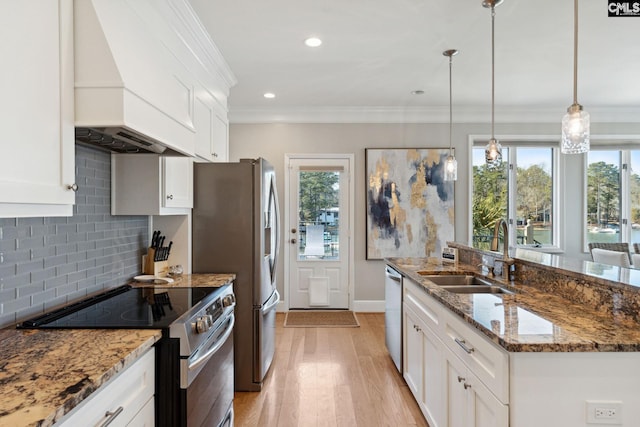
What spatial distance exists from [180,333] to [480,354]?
121 centimetres

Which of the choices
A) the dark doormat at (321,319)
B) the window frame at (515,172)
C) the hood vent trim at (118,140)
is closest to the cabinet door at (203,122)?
the hood vent trim at (118,140)

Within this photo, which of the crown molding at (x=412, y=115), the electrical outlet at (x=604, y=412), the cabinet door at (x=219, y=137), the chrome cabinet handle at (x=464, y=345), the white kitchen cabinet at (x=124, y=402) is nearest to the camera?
the white kitchen cabinet at (x=124, y=402)

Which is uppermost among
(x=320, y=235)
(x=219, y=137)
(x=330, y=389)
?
(x=219, y=137)

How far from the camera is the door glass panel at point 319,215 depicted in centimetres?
492

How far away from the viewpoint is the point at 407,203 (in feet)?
16.0

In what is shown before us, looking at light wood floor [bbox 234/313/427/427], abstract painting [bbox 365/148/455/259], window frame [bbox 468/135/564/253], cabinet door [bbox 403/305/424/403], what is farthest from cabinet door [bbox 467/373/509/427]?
window frame [bbox 468/135/564/253]

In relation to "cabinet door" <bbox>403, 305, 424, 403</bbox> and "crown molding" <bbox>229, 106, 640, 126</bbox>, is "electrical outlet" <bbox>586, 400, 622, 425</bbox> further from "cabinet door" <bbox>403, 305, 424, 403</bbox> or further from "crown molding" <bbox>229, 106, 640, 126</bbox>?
"crown molding" <bbox>229, 106, 640, 126</bbox>

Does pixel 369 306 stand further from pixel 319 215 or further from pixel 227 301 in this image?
pixel 227 301

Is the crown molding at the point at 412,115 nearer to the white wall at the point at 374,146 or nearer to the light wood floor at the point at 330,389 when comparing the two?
the white wall at the point at 374,146

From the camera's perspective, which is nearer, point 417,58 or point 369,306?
point 417,58

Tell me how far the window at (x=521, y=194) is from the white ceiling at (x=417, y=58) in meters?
0.51

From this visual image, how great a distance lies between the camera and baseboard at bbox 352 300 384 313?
489 cm

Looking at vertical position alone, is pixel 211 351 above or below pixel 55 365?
below

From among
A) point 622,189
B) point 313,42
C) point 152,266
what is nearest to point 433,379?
point 152,266
